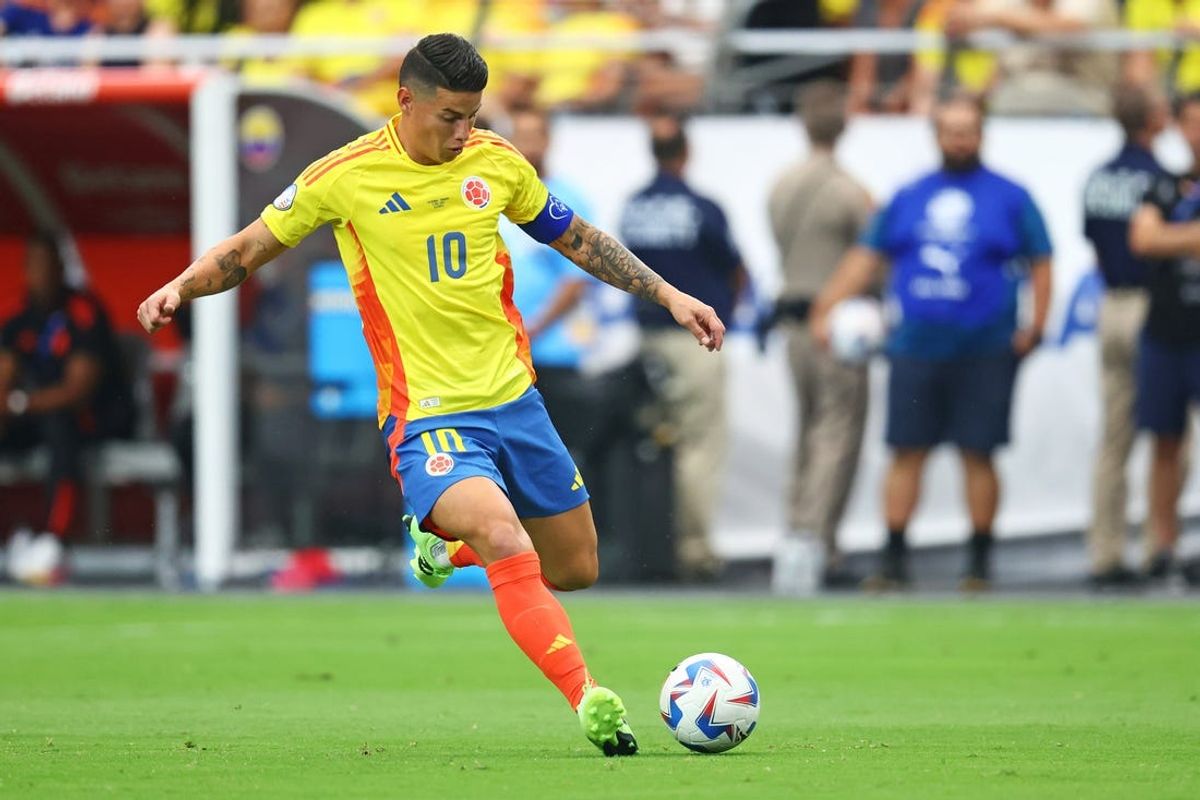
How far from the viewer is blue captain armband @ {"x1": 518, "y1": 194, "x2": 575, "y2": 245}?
7969 mm

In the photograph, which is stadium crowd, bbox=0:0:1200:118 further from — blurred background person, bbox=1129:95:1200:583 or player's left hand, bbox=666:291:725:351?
player's left hand, bbox=666:291:725:351

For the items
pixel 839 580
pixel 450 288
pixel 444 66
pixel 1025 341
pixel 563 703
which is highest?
pixel 444 66

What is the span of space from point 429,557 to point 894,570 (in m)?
6.97

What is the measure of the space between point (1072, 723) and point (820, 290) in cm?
782

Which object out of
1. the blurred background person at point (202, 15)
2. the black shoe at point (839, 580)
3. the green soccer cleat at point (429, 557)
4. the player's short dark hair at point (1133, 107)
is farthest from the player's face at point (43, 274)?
the green soccer cleat at point (429, 557)

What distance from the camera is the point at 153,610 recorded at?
47.5 ft

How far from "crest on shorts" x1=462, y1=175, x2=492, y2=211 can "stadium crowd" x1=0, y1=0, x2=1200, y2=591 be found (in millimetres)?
7628

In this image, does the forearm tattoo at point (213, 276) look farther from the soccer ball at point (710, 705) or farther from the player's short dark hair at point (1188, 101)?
the player's short dark hair at point (1188, 101)

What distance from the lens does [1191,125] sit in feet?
46.9

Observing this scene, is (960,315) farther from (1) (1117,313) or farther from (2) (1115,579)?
(2) (1115,579)

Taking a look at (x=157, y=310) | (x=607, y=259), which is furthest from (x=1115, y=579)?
(x=157, y=310)

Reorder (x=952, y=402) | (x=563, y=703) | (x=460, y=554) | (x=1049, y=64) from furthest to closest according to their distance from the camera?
1. (x=1049, y=64)
2. (x=952, y=402)
3. (x=563, y=703)
4. (x=460, y=554)

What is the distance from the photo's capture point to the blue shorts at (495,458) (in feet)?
24.5

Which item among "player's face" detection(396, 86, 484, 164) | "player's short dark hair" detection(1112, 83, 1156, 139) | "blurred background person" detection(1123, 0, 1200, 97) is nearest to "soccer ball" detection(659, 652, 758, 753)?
"player's face" detection(396, 86, 484, 164)
